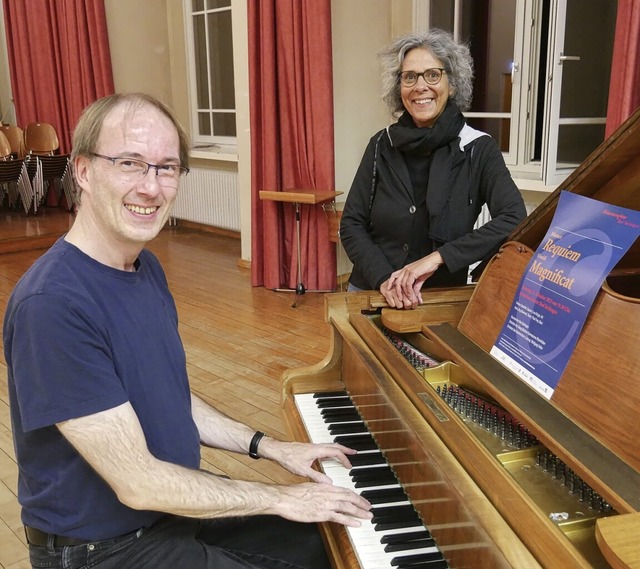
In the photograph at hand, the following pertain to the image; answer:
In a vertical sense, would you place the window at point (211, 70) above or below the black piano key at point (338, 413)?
above

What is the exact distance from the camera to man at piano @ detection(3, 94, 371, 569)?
1082 millimetres

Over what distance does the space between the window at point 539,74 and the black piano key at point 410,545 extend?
3.47 metres

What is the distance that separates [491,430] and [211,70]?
6.93 meters

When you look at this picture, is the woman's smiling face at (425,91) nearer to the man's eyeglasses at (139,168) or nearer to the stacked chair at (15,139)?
the man's eyeglasses at (139,168)

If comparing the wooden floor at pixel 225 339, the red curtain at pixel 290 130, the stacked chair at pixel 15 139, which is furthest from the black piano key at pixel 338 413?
the stacked chair at pixel 15 139

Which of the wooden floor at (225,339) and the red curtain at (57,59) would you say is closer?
the wooden floor at (225,339)

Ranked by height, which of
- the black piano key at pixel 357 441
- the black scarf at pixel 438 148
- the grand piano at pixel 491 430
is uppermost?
the black scarf at pixel 438 148

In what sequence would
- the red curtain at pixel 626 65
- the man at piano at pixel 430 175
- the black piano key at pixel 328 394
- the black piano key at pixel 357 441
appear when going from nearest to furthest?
the black piano key at pixel 357 441 → the black piano key at pixel 328 394 → the man at piano at pixel 430 175 → the red curtain at pixel 626 65

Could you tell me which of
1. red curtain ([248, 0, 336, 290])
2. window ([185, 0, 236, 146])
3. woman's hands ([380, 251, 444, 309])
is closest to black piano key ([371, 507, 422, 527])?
woman's hands ([380, 251, 444, 309])

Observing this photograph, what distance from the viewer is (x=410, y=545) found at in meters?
1.07

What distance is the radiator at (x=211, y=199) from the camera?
702 cm

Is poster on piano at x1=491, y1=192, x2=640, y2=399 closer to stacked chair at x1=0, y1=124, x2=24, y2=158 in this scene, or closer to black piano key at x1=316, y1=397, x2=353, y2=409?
black piano key at x1=316, y1=397, x2=353, y2=409

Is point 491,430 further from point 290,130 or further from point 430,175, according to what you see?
point 290,130

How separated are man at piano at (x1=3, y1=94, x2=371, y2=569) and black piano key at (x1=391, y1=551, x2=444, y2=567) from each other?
12 centimetres
